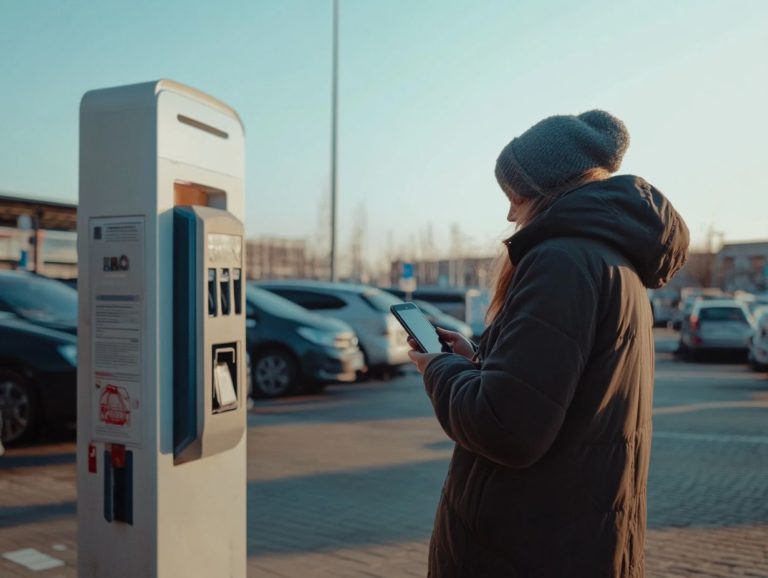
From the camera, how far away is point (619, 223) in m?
1.89

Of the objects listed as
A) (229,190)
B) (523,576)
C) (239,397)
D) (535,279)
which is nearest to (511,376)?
(535,279)

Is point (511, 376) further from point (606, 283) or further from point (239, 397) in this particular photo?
point (239, 397)

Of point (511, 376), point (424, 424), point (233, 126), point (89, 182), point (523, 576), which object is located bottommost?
point (424, 424)

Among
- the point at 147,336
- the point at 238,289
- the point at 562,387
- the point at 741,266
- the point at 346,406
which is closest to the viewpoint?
the point at 562,387

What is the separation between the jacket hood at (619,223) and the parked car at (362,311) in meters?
12.2

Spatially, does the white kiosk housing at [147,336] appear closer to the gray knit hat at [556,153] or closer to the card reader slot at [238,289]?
the card reader slot at [238,289]

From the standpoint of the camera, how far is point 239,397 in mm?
3676

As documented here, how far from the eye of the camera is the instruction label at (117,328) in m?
3.32

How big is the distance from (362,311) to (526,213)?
12.2 metres

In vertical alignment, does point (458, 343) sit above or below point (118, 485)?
above

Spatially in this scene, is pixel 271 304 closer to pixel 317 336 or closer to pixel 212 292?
pixel 317 336

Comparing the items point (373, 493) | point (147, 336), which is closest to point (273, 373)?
point (373, 493)

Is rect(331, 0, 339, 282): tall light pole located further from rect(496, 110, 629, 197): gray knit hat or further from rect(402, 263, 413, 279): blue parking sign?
rect(496, 110, 629, 197): gray knit hat

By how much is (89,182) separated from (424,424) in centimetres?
683
